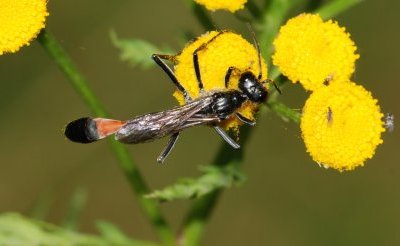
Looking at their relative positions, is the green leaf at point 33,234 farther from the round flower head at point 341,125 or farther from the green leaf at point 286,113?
the round flower head at point 341,125

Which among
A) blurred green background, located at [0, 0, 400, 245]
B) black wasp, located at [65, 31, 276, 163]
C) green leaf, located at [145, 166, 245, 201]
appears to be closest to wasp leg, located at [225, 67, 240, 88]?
black wasp, located at [65, 31, 276, 163]

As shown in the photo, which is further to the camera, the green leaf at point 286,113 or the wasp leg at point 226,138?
the wasp leg at point 226,138

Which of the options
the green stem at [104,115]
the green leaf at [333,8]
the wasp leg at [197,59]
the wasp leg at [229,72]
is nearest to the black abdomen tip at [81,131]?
the green stem at [104,115]

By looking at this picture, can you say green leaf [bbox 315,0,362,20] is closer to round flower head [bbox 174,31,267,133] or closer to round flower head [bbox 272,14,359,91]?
round flower head [bbox 272,14,359,91]

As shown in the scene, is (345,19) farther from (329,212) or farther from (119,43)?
(119,43)

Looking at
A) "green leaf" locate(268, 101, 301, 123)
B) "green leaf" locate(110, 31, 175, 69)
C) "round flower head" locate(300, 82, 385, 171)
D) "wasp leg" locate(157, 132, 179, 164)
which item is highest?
"green leaf" locate(110, 31, 175, 69)

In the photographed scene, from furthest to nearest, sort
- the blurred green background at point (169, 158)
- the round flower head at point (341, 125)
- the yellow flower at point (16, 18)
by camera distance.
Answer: the blurred green background at point (169, 158), the yellow flower at point (16, 18), the round flower head at point (341, 125)

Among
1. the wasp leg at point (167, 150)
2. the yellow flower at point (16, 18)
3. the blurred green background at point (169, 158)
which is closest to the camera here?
the yellow flower at point (16, 18)
